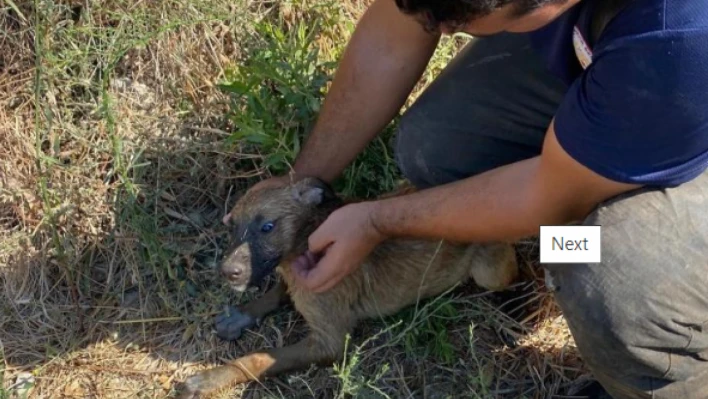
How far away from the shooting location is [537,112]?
12.3 ft

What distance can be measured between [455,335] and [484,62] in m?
1.18

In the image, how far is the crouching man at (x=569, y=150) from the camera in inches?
98.8

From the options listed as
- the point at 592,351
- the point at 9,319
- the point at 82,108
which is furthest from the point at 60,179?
the point at 592,351

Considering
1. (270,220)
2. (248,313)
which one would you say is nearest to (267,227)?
(270,220)

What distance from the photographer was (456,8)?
2.36 metres

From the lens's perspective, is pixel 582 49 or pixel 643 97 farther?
pixel 582 49


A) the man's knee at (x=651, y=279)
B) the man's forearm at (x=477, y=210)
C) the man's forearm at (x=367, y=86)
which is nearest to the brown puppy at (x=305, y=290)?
the man's forearm at (x=367, y=86)

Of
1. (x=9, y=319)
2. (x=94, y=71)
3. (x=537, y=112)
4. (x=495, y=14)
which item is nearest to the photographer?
(x=495, y=14)

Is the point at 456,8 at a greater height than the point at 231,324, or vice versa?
the point at 456,8

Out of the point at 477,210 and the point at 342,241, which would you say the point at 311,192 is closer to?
the point at 342,241

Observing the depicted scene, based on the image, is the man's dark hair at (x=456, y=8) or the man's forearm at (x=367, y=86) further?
the man's forearm at (x=367, y=86)

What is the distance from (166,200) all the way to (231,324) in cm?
73

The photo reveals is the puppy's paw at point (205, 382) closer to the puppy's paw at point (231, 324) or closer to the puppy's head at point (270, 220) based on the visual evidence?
the puppy's paw at point (231, 324)

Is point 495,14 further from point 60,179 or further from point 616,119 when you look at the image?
point 60,179
